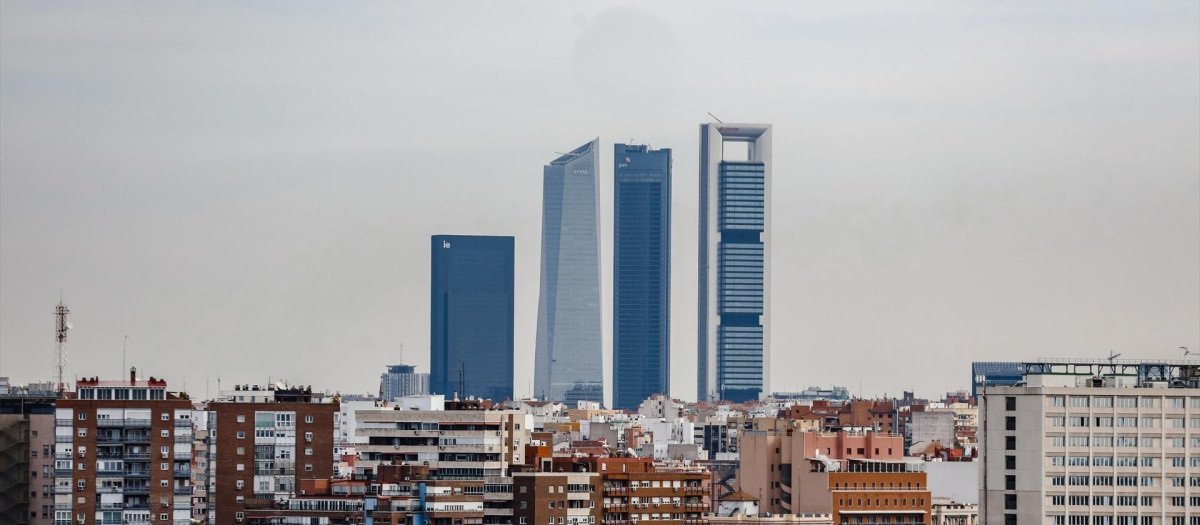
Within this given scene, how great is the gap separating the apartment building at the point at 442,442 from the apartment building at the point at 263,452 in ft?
10.3

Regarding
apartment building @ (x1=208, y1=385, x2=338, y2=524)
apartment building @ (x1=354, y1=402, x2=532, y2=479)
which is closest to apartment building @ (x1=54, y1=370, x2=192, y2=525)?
apartment building @ (x1=208, y1=385, x2=338, y2=524)

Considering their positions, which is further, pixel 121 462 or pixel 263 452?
pixel 263 452

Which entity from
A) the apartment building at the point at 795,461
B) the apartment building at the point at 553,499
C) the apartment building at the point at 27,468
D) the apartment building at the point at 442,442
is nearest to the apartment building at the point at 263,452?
the apartment building at the point at 442,442

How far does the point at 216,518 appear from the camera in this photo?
132 meters

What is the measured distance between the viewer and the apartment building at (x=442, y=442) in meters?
135

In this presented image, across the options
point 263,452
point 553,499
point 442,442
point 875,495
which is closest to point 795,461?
point 875,495

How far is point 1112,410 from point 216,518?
46674mm

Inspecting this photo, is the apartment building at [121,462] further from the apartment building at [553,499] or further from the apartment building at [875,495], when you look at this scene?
the apartment building at [875,495]

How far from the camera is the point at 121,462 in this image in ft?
413

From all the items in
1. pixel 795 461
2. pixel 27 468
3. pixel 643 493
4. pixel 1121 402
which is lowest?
pixel 643 493

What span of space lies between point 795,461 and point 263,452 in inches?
1100

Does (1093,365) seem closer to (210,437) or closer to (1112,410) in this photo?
(1112,410)

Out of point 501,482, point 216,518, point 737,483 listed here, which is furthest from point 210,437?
point 737,483

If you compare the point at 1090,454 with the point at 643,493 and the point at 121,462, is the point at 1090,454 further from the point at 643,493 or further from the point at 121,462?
the point at 121,462
